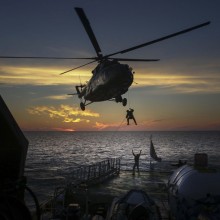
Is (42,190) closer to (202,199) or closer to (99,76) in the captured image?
(99,76)

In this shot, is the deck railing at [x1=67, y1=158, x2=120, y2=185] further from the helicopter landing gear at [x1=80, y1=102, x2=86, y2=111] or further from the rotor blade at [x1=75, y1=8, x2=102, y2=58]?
the rotor blade at [x1=75, y1=8, x2=102, y2=58]

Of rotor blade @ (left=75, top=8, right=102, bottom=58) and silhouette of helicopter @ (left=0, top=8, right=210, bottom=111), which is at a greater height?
rotor blade @ (left=75, top=8, right=102, bottom=58)

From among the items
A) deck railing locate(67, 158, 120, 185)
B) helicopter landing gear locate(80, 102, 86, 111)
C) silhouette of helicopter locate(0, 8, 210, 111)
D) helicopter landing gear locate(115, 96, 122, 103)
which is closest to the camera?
silhouette of helicopter locate(0, 8, 210, 111)

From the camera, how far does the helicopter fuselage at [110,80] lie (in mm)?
24953

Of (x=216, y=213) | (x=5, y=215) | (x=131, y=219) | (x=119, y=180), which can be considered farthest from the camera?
(x=119, y=180)

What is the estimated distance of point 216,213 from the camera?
14172 millimetres

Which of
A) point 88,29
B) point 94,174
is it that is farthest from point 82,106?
point 88,29

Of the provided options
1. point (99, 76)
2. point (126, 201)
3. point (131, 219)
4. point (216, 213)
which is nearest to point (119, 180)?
point (99, 76)

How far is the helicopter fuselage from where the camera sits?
81.9ft

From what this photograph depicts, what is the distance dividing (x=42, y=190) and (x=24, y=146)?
50886 mm

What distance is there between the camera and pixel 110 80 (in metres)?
25.5

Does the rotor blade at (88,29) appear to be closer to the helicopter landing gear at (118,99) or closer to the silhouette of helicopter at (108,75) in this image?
the silhouette of helicopter at (108,75)

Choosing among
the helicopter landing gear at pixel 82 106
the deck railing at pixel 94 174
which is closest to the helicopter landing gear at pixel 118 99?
the deck railing at pixel 94 174

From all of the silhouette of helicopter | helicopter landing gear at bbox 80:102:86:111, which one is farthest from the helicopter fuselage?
helicopter landing gear at bbox 80:102:86:111
